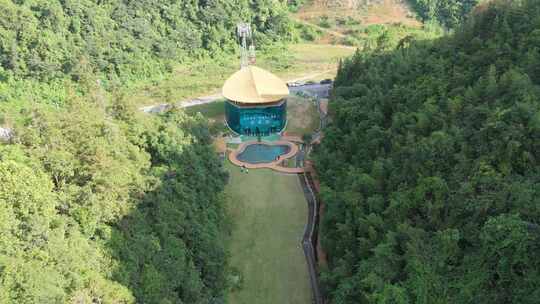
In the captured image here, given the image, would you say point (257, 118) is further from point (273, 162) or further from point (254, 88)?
point (273, 162)

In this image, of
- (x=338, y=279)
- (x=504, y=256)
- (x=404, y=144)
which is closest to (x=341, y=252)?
(x=338, y=279)

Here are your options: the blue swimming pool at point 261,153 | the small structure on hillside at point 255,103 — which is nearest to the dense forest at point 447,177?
the blue swimming pool at point 261,153

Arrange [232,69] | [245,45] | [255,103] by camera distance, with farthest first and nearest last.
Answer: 1. [232,69]
2. [245,45]
3. [255,103]

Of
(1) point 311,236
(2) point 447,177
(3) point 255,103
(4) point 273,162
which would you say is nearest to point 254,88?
(3) point 255,103

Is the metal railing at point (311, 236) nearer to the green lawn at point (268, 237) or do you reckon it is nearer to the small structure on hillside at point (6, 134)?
the green lawn at point (268, 237)

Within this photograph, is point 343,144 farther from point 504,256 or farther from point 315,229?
point 504,256
